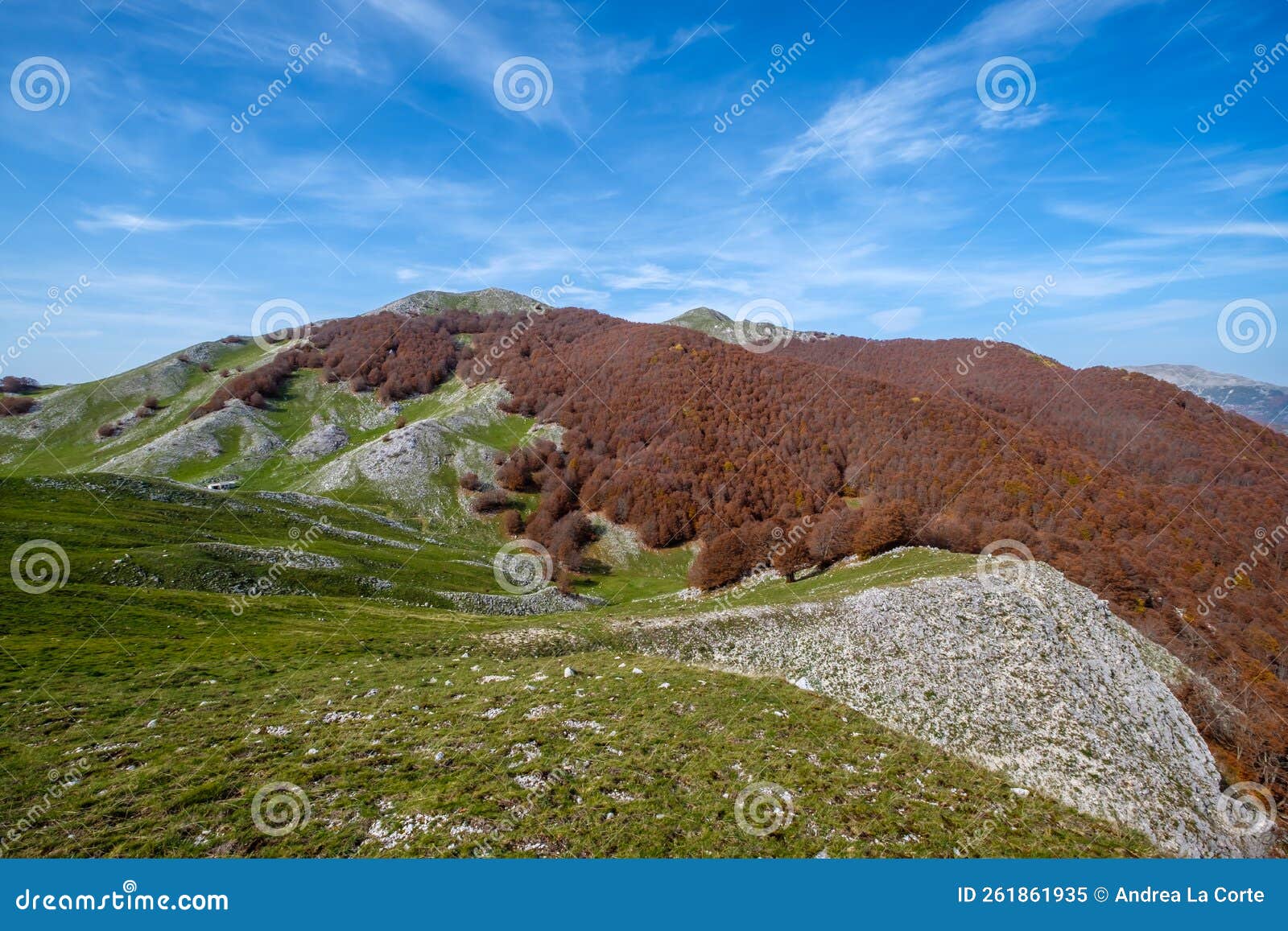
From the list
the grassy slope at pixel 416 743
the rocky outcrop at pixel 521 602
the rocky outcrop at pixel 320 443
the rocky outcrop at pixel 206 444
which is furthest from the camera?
the rocky outcrop at pixel 320 443

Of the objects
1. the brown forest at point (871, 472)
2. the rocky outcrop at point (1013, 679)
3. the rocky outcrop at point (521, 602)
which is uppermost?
the brown forest at point (871, 472)

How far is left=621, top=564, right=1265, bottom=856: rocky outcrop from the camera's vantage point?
731 inches

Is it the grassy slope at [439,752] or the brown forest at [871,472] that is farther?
the brown forest at [871,472]

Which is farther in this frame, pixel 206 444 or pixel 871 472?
pixel 871 472

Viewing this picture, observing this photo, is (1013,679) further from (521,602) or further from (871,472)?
(871,472)

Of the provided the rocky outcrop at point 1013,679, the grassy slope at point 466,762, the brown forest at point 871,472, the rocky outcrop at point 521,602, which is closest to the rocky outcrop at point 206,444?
the brown forest at point 871,472

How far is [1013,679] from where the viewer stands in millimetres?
24141

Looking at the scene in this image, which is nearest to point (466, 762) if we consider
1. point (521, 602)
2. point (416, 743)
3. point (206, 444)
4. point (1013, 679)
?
point (416, 743)

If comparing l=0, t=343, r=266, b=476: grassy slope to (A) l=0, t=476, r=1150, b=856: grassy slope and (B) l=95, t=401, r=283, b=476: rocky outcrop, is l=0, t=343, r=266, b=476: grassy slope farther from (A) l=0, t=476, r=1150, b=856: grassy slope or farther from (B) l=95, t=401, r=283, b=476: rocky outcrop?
(A) l=0, t=476, r=1150, b=856: grassy slope

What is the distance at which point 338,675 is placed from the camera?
871 inches

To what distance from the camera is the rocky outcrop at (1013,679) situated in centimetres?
1856

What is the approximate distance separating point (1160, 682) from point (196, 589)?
6105cm

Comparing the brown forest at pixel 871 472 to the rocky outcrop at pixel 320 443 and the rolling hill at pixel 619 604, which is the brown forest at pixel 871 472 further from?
the rocky outcrop at pixel 320 443

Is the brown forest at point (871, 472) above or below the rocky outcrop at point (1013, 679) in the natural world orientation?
above
